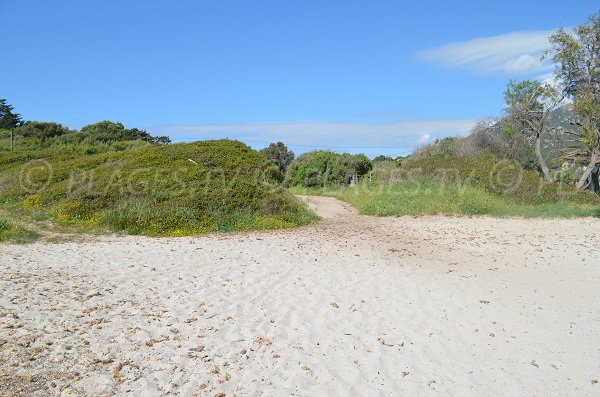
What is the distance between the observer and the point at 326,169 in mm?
32656

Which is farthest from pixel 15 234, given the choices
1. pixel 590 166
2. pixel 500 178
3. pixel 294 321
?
pixel 590 166

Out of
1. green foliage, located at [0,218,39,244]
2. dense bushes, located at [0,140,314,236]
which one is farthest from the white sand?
dense bushes, located at [0,140,314,236]

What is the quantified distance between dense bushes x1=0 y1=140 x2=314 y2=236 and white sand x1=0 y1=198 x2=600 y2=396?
9.87 feet

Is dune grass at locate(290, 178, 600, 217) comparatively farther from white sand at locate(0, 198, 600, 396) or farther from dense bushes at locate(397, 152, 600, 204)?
white sand at locate(0, 198, 600, 396)

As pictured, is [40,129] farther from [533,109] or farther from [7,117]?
[533,109]

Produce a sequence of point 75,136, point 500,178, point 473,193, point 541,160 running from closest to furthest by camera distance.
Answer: point 473,193, point 500,178, point 541,160, point 75,136

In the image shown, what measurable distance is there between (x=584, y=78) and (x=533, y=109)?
2.83m

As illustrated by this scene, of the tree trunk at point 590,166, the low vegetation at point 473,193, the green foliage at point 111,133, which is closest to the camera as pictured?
the low vegetation at point 473,193

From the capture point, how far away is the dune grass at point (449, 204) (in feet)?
53.4

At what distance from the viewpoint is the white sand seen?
4.14 meters

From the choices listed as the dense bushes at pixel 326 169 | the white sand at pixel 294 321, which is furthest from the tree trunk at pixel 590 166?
the white sand at pixel 294 321

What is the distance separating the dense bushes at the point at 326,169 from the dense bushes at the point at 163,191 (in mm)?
14052

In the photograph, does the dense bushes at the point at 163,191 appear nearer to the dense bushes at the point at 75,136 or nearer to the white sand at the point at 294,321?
the white sand at the point at 294,321

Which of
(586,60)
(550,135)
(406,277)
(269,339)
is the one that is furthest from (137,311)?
(550,135)
